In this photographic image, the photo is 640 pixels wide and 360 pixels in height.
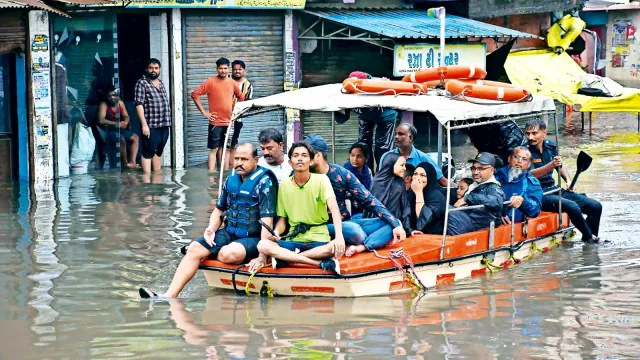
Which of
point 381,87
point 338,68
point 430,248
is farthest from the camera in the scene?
point 338,68

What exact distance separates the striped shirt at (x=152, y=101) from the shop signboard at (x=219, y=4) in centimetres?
113

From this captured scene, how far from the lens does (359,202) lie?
36.9 feet

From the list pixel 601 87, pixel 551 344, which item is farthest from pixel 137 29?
pixel 551 344

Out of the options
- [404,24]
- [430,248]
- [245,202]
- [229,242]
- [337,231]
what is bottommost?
[430,248]

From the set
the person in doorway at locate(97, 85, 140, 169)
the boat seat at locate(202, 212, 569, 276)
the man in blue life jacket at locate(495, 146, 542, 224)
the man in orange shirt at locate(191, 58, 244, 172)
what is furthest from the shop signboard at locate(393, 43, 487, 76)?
the man in blue life jacket at locate(495, 146, 542, 224)

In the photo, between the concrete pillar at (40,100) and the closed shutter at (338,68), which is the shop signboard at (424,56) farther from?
the concrete pillar at (40,100)

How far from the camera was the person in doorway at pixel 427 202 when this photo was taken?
1195 centimetres

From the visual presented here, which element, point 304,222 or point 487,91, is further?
point 487,91

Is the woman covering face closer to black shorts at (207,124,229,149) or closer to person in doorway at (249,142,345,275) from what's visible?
person in doorway at (249,142,345,275)

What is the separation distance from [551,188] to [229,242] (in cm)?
455

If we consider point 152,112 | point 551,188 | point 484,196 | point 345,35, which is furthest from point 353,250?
point 345,35

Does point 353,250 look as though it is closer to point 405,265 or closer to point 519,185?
point 405,265

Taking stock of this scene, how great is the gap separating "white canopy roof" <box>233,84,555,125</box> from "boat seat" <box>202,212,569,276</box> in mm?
1146

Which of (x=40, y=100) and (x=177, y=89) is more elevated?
(x=177, y=89)
